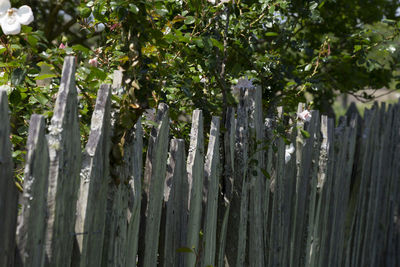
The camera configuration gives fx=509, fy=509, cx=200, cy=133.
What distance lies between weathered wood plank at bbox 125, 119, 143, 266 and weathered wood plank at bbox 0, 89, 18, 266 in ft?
1.36

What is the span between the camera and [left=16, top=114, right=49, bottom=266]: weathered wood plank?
1.26m

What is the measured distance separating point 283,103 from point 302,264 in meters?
0.91

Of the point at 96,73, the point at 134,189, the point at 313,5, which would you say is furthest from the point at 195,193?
the point at 313,5

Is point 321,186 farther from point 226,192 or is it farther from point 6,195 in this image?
point 6,195

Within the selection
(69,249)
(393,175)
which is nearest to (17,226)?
(69,249)

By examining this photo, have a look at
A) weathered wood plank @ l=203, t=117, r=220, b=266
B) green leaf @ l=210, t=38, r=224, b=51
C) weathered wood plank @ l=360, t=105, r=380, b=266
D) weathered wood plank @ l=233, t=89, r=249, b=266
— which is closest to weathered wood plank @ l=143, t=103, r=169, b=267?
weathered wood plank @ l=203, t=117, r=220, b=266

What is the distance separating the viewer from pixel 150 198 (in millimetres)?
1725

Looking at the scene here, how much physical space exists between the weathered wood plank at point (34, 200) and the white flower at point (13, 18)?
247 millimetres

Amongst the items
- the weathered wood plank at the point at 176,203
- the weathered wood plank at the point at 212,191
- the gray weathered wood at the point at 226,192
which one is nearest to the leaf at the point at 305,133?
the gray weathered wood at the point at 226,192

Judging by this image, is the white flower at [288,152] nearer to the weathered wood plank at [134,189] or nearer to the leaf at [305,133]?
the leaf at [305,133]

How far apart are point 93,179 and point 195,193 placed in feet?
Answer: 1.72

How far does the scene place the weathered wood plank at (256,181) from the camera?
222 cm

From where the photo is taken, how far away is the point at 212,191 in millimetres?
2027

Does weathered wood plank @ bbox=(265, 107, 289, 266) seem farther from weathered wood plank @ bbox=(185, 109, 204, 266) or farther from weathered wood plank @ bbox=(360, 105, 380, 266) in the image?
weathered wood plank @ bbox=(360, 105, 380, 266)
